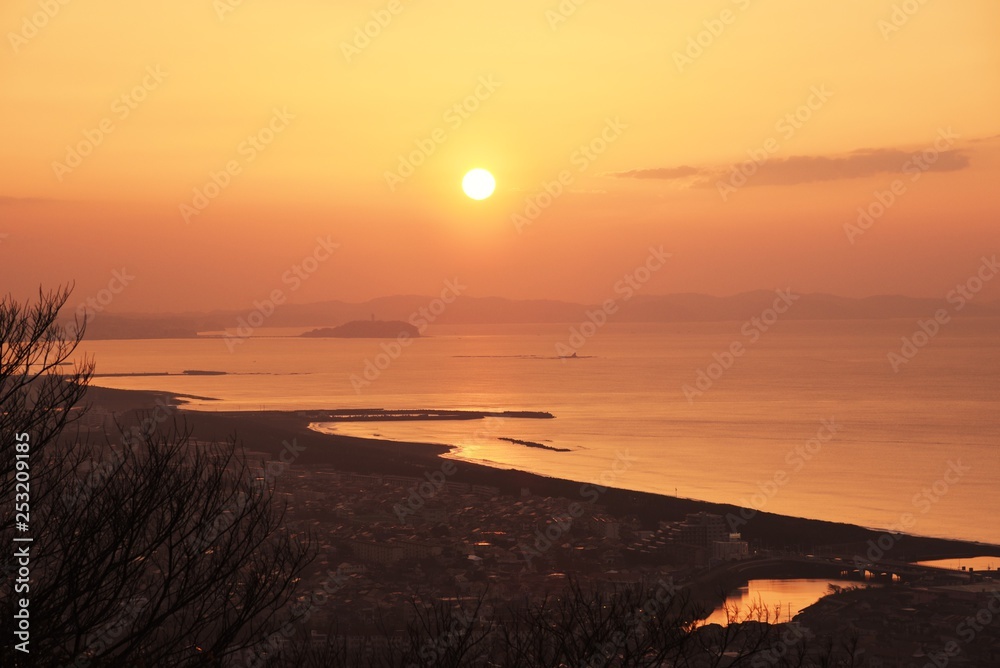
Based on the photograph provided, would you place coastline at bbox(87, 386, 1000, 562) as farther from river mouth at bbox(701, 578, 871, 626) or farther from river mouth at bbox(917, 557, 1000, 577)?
river mouth at bbox(701, 578, 871, 626)

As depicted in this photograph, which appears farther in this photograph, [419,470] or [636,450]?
[636,450]

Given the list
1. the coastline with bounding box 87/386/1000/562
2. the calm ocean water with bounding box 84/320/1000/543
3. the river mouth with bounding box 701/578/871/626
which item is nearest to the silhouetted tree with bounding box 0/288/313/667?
the coastline with bounding box 87/386/1000/562

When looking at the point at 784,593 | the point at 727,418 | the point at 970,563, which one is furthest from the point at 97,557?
the point at 727,418

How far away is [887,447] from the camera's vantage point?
29812 mm

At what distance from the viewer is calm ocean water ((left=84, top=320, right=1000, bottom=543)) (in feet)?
73.7

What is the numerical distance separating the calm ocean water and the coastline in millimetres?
1396

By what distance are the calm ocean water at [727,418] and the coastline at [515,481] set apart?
1.40 m

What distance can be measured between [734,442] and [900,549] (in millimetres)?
15708

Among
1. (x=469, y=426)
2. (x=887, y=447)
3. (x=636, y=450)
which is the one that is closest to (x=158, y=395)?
(x=469, y=426)

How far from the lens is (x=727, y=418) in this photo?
3869 centimetres

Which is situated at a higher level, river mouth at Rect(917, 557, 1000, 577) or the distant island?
the distant island

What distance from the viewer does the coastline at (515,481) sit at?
16.3 meters

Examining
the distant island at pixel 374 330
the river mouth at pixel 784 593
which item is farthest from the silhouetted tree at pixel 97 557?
the distant island at pixel 374 330

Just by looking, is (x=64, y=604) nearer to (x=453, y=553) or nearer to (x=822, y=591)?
(x=453, y=553)
